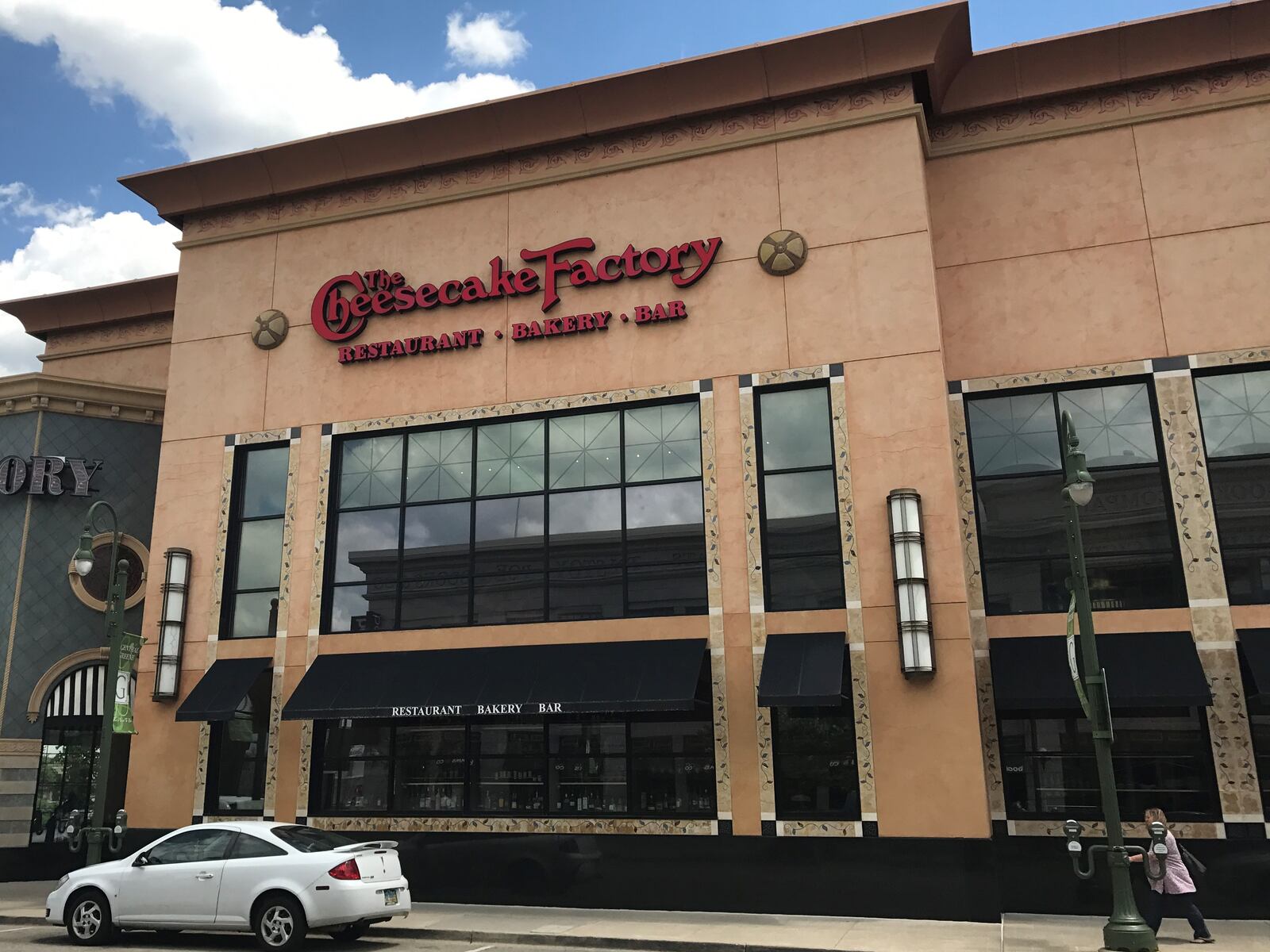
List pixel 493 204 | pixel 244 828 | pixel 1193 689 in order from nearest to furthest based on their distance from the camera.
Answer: pixel 244 828, pixel 1193 689, pixel 493 204

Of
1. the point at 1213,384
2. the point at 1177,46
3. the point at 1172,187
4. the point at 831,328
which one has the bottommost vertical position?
the point at 1213,384

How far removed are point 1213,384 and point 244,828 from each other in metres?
16.4

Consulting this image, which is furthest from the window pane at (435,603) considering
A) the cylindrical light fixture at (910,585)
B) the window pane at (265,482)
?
the cylindrical light fixture at (910,585)

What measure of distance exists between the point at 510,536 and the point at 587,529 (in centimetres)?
149

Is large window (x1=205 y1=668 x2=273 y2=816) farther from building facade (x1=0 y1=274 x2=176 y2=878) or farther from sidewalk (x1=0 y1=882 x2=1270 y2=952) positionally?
building facade (x1=0 y1=274 x2=176 y2=878)

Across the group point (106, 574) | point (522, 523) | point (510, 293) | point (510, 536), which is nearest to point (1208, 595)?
point (522, 523)

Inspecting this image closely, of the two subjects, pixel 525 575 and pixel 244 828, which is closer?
pixel 244 828

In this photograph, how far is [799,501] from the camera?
17547 mm

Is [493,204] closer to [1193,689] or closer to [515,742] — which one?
[515,742]

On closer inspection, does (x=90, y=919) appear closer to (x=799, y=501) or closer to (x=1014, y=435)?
(x=799, y=501)

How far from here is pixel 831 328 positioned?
1786cm

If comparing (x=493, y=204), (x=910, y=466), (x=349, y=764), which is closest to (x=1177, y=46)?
(x=910, y=466)

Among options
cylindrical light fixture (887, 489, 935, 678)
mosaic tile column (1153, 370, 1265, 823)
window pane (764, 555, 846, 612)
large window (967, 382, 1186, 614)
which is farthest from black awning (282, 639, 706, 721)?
mosaic tile column (1153, 370, 1265, 823)

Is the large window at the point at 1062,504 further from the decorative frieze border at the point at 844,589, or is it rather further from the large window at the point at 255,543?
the large window at the point at 255,543
